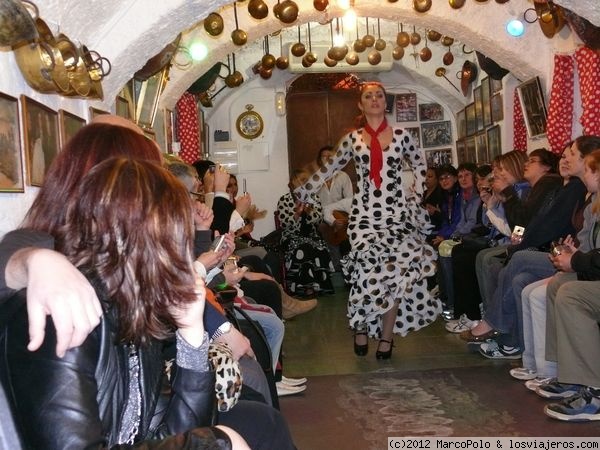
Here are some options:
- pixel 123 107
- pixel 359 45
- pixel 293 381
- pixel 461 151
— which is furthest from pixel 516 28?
pixel 293 381

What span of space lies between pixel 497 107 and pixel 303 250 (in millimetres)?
2736

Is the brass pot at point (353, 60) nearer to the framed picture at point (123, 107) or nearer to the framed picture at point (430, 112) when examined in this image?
the framed picture at point (430, 112)

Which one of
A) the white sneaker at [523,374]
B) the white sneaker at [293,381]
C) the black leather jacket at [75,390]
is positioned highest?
the black leather jacket at [75,390]

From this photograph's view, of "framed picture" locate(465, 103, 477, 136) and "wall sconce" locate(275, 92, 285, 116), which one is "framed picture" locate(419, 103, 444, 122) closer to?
"framed picture" locate(465, 103, 477, 136)

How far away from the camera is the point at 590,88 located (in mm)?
5867

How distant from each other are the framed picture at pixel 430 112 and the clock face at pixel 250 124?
241cm

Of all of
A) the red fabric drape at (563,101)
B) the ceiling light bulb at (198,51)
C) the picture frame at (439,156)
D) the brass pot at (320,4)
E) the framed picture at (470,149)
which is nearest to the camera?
the red fabric drape at (563,101)

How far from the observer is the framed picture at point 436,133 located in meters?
11.8

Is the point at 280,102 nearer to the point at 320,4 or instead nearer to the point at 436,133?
the point at 436,133

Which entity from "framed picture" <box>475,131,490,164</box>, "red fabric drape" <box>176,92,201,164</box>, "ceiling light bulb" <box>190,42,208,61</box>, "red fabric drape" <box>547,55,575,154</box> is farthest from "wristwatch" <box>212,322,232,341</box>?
"framed picture" <box>475,131,490,164</box>

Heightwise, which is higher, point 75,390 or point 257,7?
point 257,7

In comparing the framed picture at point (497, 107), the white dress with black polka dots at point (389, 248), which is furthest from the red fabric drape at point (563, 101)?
the framed picture at point (497, 107)

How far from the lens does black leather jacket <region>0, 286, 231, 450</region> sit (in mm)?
1281

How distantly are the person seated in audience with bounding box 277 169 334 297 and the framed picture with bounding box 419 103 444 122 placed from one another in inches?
138
